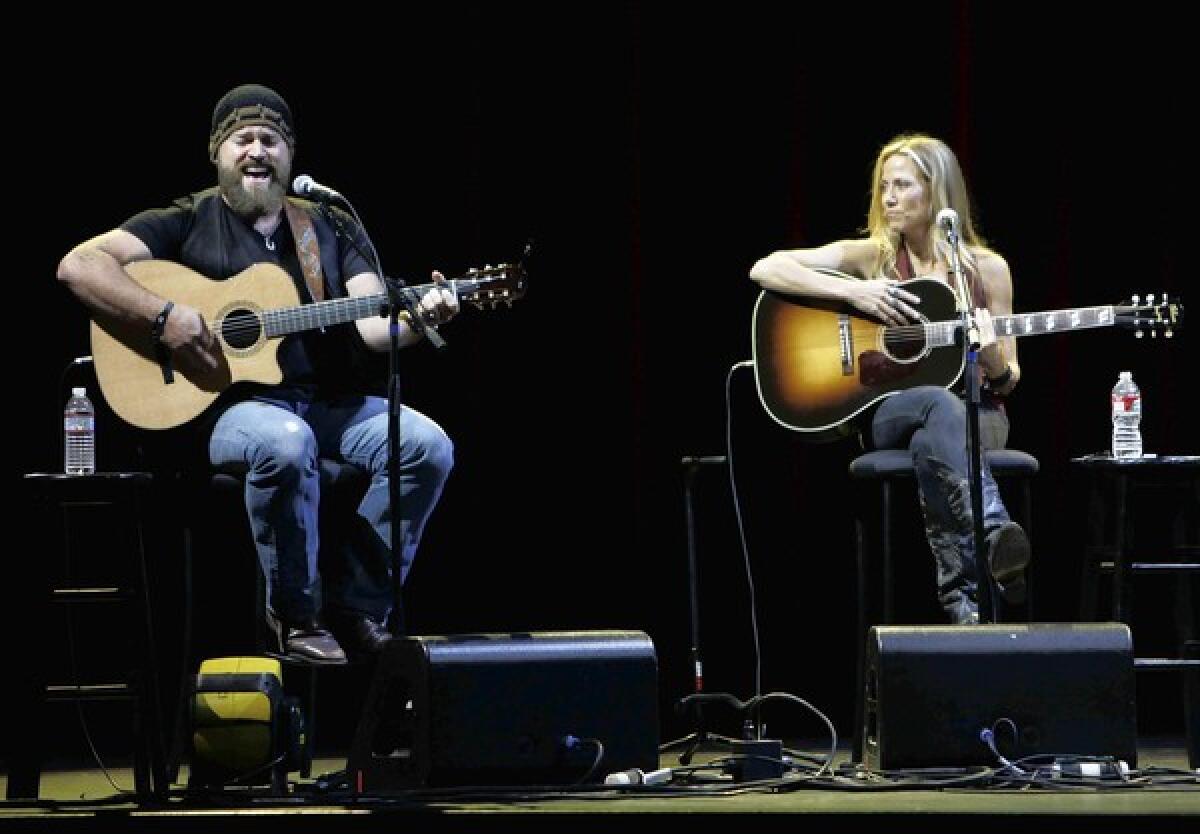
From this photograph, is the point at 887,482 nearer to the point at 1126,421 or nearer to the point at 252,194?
the point at 1126,421

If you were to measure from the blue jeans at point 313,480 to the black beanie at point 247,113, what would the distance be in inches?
27.1

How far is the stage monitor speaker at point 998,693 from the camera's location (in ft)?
12.2

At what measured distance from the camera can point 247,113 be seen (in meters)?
4.65

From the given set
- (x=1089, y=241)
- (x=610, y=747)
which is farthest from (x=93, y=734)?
(x=1089, y=241)

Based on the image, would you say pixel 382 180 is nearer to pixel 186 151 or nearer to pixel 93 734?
pixel 186 151

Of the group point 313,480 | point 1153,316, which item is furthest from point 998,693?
point 313,480

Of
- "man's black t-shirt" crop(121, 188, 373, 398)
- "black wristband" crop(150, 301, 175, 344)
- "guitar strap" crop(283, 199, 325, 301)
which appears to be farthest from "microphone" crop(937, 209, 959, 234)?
"black wristband" crop(150, 301, 175, 344)

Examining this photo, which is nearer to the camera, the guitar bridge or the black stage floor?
the black stage floor

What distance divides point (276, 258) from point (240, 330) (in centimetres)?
23

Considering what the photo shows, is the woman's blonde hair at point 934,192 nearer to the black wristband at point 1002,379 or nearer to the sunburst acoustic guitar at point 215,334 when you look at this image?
the black wristband at point 1002,379

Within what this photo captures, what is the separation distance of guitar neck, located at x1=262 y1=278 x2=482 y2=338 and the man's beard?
0.98 feet

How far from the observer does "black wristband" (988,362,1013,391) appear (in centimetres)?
478

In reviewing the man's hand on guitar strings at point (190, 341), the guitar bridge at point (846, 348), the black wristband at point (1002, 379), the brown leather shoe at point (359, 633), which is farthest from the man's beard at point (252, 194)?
the black wristband at point (1002, 379)

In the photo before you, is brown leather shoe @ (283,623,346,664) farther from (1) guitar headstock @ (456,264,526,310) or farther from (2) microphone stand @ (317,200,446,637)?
(1) guitar headstock @ (456,264,526,310)
